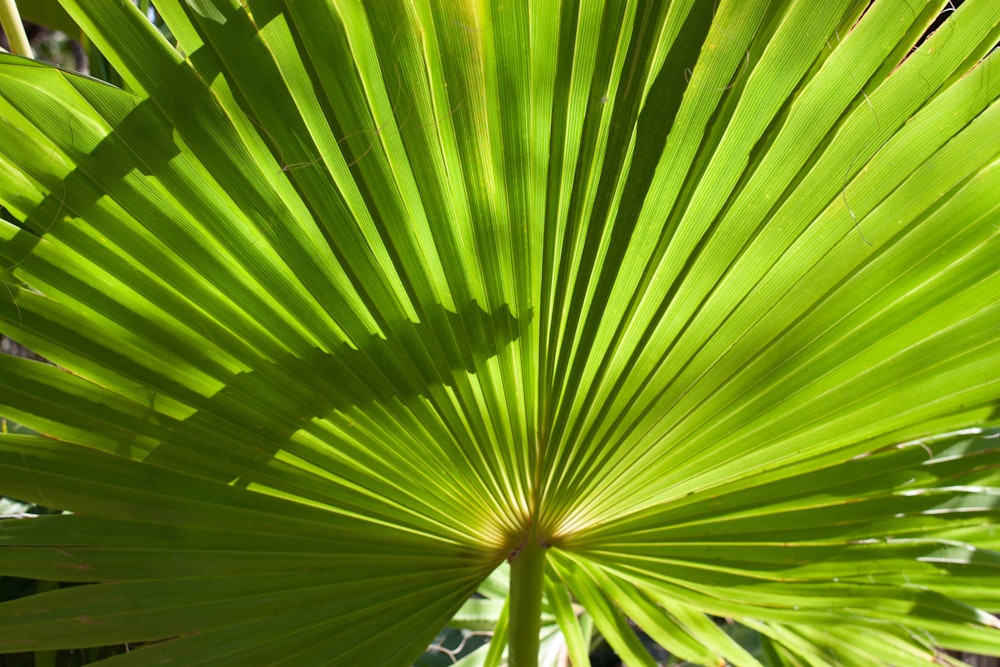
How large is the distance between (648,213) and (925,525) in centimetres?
55

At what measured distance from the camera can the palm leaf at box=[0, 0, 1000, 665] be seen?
0.62 meters

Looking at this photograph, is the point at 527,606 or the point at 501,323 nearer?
the point at 501,323

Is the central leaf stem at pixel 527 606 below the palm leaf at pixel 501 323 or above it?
below

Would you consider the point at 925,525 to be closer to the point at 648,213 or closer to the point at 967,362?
the point at 967,362

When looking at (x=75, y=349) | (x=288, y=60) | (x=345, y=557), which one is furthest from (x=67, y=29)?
(x=345, y=557)

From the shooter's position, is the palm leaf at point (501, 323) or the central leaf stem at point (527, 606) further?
the central leaf stem at point (527, 606)

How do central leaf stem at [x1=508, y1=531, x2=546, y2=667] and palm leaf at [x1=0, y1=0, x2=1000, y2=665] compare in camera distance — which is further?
central leaf stem at [x1=508, y1=531, x2=546, y2=667]

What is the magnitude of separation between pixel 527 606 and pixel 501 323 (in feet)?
1.36

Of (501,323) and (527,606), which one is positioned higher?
(501,323)

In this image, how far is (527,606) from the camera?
937mm

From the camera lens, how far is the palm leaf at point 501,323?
0.62 metres

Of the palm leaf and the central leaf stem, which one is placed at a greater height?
the palm leaf

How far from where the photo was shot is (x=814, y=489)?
2.87 ft

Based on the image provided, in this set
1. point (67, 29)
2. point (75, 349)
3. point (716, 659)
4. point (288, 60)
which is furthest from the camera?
point (67, 29)
